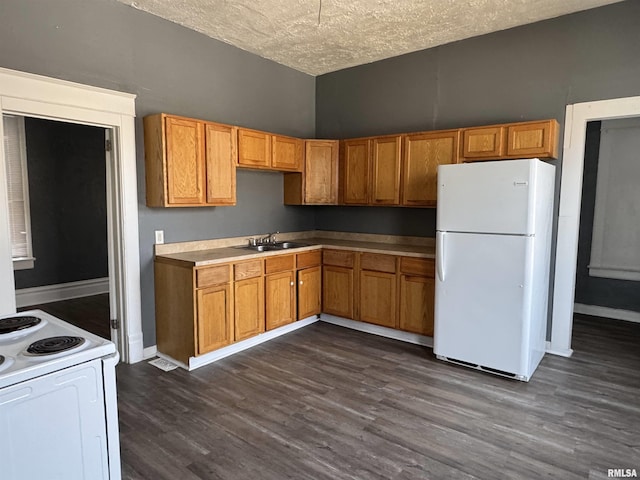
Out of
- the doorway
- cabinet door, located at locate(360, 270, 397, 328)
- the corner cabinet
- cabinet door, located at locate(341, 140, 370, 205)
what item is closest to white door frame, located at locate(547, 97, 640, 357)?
cabinet door, located at locate(360, 270, 397, 328)

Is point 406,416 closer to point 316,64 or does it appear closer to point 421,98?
point 421,98

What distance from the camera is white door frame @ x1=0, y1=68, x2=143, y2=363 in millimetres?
2652

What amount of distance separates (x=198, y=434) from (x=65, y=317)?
10.7 feet

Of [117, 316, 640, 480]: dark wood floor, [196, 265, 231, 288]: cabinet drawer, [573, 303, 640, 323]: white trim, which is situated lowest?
[117, 316, 640, 480]: dark wood floor

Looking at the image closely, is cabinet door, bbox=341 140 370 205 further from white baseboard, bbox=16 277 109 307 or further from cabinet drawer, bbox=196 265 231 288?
white baseboard, bbox=16 277 109 307

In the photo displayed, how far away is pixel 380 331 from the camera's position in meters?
4.21

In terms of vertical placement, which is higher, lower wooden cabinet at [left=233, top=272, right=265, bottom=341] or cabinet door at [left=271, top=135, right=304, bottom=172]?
cabinet door at [left=271, top=135, right=304, bottom=172]

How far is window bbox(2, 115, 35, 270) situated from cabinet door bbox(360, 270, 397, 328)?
4299 mm

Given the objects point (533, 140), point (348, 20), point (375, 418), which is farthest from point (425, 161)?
point (375, 418)

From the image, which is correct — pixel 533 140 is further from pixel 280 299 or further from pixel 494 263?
pixel 280 299

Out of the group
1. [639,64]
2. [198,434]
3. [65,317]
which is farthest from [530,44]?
[65,317]

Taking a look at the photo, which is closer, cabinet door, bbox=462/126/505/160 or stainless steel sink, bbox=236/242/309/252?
cabinet door, bbox=462/126/505/160

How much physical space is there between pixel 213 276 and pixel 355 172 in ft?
6.59

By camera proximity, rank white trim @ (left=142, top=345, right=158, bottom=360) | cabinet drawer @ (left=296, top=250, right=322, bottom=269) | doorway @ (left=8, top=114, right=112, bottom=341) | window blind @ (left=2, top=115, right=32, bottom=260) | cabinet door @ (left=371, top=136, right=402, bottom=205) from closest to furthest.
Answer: white trim @ (left=142, top=345, right=158, bottom=360) → cabinet door @ (left=371, top=136, right=402, bottom=205) → cabinet drawer @ (left=296, top=250, right=322, bottom=269) → window blind @ (left=2, top=115, right=32, bottom=260) → doorway @ (left=8, top=114, right=112, bottom=341)
